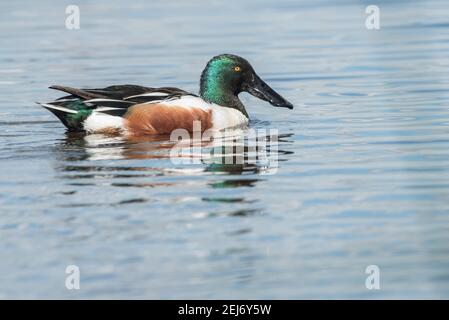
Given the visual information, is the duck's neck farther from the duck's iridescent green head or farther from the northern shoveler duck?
the northern shoveler duck

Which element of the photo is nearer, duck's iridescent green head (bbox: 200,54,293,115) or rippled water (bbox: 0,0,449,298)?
rippled water (bbox: 0,0,449,298)

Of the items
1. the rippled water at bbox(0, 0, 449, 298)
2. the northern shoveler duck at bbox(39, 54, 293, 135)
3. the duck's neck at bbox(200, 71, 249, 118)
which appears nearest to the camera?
the rippled water at bbox(0, 0, 449, 298)

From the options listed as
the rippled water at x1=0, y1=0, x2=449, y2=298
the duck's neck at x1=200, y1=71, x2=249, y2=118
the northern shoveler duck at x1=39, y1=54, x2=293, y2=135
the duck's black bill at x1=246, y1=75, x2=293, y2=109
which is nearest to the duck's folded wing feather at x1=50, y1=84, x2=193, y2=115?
the northern shoveler duck at x1=39, y1=54, x2=293, y2=135

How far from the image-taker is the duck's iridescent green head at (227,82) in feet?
40.9

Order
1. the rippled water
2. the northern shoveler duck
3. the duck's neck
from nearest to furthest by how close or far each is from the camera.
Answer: the rippled water → the northern shoveler duck → the duck's neck

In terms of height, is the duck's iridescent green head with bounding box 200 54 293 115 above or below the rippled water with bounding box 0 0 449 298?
above

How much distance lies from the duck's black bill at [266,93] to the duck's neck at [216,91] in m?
0.30

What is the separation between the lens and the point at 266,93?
1262 centimetres

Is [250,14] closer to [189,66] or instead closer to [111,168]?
[189,66]

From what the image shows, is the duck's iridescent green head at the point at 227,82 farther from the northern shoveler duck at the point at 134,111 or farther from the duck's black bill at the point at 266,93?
the northern shoveler duck at the point at 134,111

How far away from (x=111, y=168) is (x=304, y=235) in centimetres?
259

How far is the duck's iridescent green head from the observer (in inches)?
490

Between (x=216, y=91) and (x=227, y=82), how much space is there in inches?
5.9
